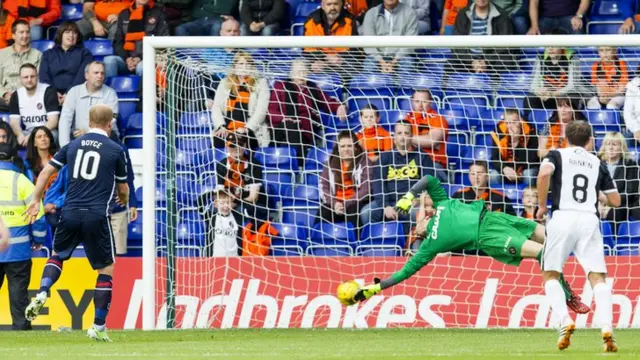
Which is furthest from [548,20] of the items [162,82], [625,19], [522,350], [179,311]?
[522,350]

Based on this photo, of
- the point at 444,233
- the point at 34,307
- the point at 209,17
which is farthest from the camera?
the point at 209,17

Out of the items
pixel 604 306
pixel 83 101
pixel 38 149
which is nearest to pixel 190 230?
pixel 38 149

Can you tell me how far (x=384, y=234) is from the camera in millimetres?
14023

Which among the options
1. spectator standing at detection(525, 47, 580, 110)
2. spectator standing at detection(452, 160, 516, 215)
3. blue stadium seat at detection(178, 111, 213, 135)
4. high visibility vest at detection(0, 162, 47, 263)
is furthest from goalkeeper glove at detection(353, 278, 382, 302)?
high visibility vest at detection(0, 162, 47, 263)

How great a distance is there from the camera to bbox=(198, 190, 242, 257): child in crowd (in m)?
13.9

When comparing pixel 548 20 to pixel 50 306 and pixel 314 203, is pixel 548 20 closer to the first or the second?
pixel 314 203

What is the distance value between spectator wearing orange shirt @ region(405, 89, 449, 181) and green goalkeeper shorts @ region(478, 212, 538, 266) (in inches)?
75.0

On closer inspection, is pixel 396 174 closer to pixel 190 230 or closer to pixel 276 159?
pixel 276 159

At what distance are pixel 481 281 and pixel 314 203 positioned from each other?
2106mm

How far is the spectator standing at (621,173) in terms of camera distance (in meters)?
13.9

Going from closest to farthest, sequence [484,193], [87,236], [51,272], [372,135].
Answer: [87,236]
[51,272]
[484,193]
[372,135]

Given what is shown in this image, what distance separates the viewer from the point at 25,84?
1642 centimetres

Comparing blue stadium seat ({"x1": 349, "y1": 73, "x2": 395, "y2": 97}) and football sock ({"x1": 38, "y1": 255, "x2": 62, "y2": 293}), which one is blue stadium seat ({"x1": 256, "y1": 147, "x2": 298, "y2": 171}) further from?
football sock ({"x1": 38, "y1": 255, "x2": 62, "y2": 293})

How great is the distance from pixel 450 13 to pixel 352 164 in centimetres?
328
